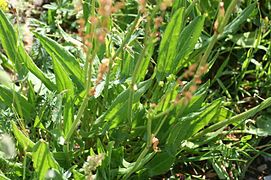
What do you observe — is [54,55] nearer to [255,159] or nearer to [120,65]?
[120,65]

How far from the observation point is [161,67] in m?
1.98

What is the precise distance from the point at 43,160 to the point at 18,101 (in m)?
0.30

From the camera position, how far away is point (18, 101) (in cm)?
188

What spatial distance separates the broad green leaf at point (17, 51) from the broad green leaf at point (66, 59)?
7cm

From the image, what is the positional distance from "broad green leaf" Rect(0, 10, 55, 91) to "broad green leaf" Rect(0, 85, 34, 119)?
82 mm

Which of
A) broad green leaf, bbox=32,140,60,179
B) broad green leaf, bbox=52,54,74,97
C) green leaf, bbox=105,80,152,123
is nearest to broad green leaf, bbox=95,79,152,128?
green leaf, bbox=105,80,152,123

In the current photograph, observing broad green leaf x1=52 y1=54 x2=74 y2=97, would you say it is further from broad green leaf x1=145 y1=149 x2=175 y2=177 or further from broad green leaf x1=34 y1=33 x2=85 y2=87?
broad green leaf x1=145 y1=149 x2=175 y2=177

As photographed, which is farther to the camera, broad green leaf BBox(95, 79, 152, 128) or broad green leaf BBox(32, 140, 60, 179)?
broad green leaf BBox(95, 79, 152, 128)

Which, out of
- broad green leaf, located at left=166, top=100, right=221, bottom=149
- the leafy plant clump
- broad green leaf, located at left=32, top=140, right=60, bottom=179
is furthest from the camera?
broad green leaf, located at left=166, top=100, right=221, bottom=149

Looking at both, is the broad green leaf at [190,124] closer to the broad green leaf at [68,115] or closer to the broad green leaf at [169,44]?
the broad green leaf at [169,44]

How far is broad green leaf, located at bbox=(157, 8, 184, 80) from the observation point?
1.91 meters

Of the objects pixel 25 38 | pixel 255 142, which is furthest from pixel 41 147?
pixel 25 38

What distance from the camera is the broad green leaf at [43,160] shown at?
5.32 feet

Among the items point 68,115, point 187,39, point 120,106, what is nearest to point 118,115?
point 120,106
